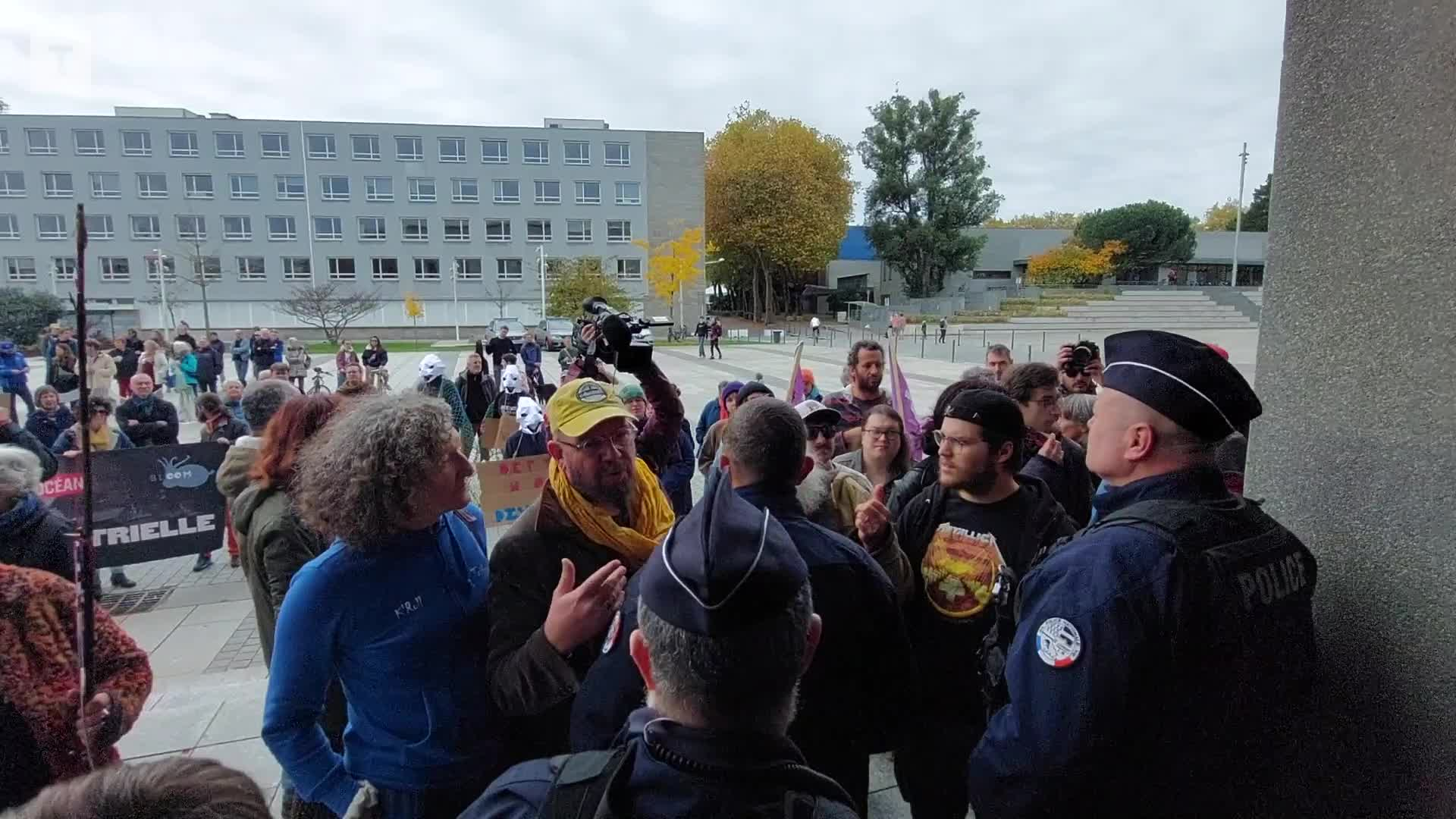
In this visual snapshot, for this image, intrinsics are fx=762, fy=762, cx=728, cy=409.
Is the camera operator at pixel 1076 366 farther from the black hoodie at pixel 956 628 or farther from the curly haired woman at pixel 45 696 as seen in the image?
the curly haired woman at pixel 45 696

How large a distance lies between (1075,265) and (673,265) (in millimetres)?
29278

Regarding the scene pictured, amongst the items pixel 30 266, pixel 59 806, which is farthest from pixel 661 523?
pixel 30 266

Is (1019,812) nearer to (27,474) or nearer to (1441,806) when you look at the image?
(1441,806)

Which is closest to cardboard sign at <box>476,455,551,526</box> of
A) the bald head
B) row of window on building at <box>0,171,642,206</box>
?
the bald head

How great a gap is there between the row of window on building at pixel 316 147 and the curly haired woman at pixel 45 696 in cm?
5950

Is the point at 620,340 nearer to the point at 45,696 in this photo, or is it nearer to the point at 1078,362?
the point at 45,696

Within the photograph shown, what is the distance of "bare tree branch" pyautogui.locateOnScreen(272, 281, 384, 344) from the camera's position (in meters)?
48.4

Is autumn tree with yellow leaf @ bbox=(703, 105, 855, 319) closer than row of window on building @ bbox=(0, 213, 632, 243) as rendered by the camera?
No

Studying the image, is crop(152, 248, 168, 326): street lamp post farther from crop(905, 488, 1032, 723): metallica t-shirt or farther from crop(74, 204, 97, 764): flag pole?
crop(905, 488, 1032, 723): metallica t-shirt

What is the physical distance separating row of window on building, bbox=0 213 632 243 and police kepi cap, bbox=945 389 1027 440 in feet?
190

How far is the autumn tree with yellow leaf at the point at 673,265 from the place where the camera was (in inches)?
2094

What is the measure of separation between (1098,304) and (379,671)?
51.2m

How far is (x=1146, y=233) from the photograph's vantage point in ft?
185

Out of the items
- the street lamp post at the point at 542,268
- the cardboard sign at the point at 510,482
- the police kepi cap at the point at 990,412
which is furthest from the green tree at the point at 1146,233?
the police kepi cap at the point at 990,412
